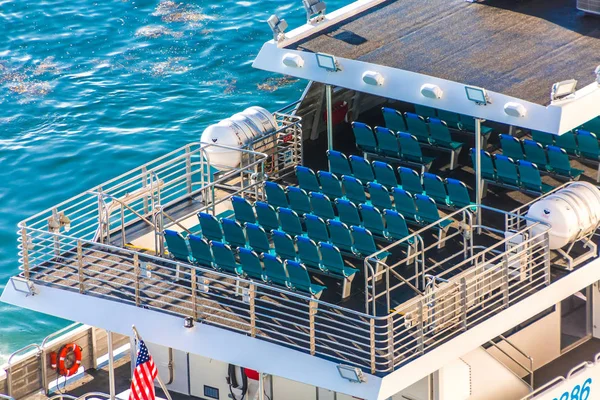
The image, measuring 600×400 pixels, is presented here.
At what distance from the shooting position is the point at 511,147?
24.6 meters

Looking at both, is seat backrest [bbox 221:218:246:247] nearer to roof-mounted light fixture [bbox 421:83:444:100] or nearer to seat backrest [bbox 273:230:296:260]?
seat backrest [bbox 273:230:296:260]

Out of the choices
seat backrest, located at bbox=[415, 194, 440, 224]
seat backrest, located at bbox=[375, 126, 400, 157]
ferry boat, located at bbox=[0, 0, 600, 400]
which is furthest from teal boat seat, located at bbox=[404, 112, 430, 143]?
seat backrest, located at bbox=[415, 194, 440, 224]

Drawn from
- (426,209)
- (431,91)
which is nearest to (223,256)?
(426,209)

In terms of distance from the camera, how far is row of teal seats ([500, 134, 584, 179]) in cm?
2400

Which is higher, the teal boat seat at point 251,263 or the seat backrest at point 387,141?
the seat backrest at point 387,141

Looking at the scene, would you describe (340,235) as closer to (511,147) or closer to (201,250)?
(201,250)

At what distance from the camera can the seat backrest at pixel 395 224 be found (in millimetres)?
21909

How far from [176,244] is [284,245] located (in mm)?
1760

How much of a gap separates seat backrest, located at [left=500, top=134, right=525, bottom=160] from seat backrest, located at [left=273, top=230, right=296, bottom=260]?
4827mm

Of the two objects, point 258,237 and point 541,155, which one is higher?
point 541,155

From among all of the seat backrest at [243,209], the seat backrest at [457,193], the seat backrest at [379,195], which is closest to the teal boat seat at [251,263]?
the seat backrest at [243,209]

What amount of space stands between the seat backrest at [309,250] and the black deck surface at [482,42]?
4.10 metres

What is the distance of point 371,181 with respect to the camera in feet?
79.9

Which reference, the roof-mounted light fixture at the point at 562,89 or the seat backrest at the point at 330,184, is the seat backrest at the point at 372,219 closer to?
the seat backrest at the point at 330,184
